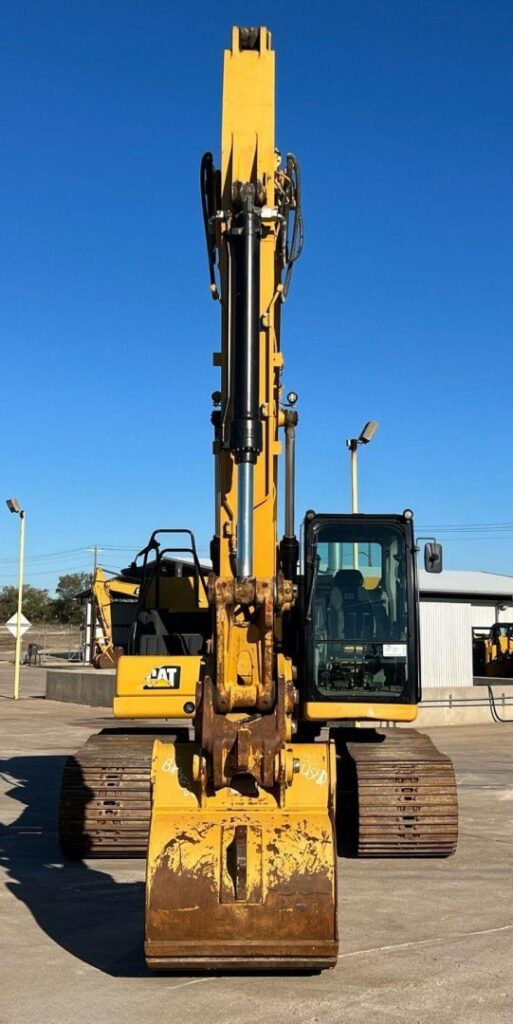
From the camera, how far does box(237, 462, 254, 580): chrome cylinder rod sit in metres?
6.97

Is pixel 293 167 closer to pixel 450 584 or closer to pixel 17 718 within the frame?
pixel 17 718

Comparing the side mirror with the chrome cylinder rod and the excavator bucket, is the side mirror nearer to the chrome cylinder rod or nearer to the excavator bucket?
the chrome cylinder rod

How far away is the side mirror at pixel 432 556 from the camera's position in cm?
988

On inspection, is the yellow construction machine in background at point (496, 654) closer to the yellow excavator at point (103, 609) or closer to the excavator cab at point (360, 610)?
the yellow excavator at point (103, 609)

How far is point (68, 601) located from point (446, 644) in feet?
296

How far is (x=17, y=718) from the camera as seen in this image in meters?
25.9

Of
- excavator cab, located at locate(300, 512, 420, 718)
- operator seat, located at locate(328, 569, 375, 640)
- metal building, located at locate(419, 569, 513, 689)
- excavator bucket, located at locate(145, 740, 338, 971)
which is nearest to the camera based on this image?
excavator bucket, located at locate(145, 740, 338, 971)

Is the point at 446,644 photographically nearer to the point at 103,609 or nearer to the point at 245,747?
the point at 103,609

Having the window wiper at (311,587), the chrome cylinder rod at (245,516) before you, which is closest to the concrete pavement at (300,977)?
the window wiper at (311,587)

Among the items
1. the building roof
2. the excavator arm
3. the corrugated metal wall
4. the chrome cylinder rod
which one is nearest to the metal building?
the corrugated metal wall

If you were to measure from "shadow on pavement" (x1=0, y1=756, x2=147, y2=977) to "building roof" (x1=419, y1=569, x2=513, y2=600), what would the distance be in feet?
112

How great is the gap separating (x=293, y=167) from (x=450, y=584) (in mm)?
42734

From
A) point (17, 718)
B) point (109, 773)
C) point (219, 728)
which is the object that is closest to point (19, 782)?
point (109, 773)

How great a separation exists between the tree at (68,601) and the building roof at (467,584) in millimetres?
52671
